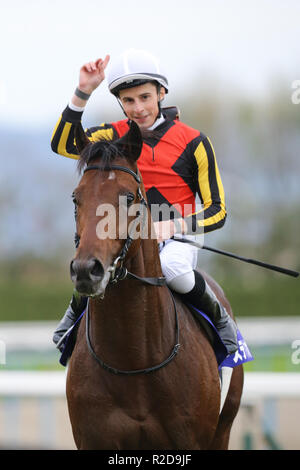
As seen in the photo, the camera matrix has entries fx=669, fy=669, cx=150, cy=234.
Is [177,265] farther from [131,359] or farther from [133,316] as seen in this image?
[131,359]

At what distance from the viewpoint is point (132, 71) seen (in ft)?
12.1

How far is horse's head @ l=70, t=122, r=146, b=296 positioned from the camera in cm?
273

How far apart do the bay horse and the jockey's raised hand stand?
29cm

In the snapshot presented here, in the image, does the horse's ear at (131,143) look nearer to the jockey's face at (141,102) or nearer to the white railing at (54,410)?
the jockey's face at (141,102)

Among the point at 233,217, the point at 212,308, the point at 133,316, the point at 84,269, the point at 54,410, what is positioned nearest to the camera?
the point at 84,269

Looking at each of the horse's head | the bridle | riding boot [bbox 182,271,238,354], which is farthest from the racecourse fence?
the horse's head

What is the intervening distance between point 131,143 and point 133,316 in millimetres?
829

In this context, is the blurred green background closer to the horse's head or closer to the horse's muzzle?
the horse's head

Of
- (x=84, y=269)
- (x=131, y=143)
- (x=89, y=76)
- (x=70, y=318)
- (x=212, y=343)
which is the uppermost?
(x=89, y=76)

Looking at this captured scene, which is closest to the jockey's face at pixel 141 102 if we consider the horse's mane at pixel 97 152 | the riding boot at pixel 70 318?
the horse's mane at pixel 97 152

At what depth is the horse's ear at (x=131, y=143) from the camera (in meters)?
3.18

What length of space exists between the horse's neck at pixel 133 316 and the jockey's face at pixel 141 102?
2.69 feet

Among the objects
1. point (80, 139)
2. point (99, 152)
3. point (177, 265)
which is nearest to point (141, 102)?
point (80, 139)

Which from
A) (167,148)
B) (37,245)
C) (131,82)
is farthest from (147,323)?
(37,245)
